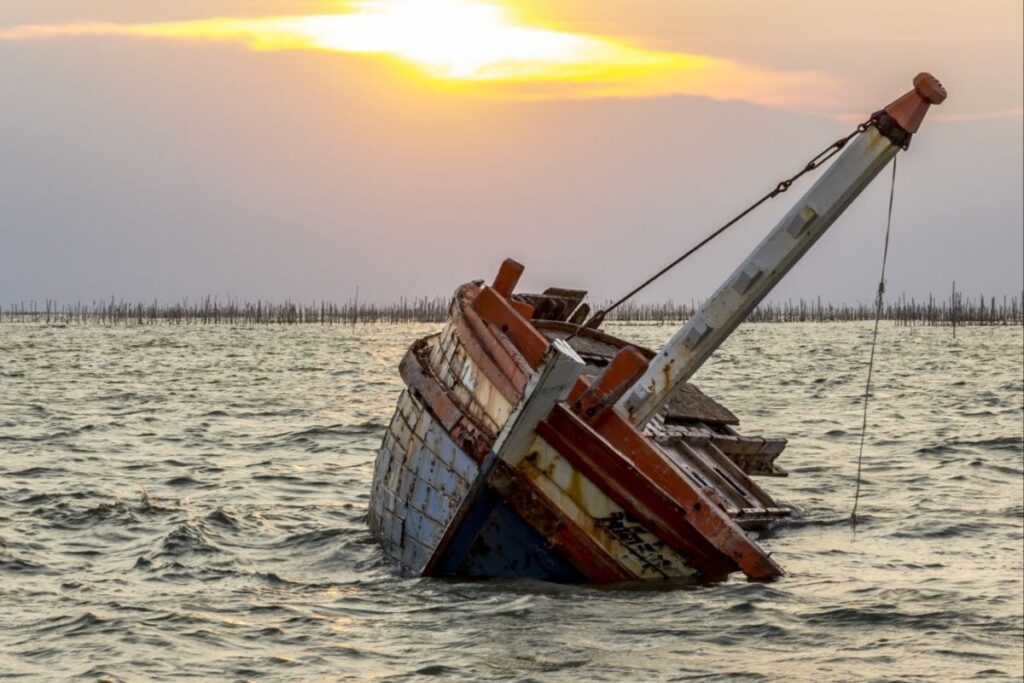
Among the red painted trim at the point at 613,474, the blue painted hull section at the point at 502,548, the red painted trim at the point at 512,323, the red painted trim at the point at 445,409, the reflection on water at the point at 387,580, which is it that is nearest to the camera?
the reflection on water at the point at 387,580

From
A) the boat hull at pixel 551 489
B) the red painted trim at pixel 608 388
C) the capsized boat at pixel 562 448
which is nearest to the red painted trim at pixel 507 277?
the capsized boat at pixel 562 448

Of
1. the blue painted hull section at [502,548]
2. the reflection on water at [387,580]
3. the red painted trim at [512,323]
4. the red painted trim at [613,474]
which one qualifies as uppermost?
the red painted trim at [512,323]

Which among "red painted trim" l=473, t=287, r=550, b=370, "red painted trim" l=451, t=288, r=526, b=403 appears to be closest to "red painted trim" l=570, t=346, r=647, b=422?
"red painted trim" l=451, t=288, r=526, b=403

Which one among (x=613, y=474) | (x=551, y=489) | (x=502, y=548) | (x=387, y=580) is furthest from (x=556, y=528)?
(x=387, y=580)

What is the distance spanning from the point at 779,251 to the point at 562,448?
2963mm

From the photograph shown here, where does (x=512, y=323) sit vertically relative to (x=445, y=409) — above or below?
above

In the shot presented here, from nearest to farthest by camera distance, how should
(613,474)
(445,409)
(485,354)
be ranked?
(613,474), (445,409), (485,354)

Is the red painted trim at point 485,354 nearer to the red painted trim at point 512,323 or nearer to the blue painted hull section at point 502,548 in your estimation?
the red painted trim at point 512,323

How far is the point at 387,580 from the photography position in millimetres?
12789

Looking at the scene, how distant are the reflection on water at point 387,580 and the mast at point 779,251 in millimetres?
1981

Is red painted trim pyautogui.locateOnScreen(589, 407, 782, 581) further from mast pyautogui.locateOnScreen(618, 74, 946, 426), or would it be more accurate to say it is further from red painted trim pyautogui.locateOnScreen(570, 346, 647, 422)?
mast pyautogui.locateOnScreen(618, 74, 946, 426)

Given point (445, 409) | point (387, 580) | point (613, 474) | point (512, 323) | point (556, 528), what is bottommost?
point (387, 580)

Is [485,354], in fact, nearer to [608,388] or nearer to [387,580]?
[608,388]

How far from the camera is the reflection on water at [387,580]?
10344mm
